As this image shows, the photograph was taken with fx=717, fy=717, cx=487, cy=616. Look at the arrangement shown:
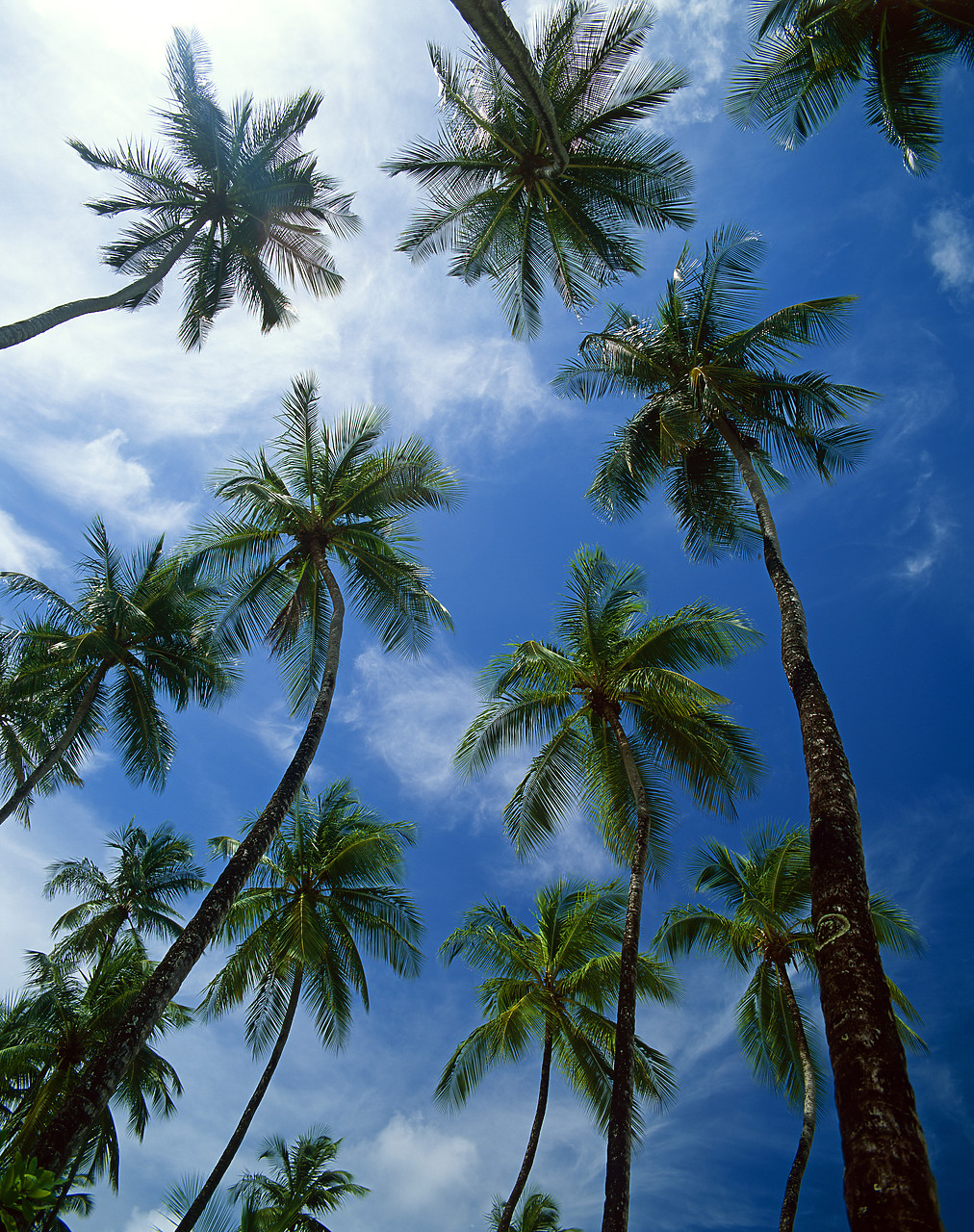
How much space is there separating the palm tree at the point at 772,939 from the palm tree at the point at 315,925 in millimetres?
6745

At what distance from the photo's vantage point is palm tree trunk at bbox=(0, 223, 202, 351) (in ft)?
Answer: 28.9

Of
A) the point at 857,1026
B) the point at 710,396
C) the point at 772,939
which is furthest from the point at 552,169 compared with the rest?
the point at 772,939

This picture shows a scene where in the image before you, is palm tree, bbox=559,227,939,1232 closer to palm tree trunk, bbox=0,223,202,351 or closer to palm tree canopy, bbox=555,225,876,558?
palm tree canopy, bbox=555,225,876,558

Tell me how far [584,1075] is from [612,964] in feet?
8.30

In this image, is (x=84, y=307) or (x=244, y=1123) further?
(x=244, y=1123)

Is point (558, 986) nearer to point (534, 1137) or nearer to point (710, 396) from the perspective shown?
point (534, 1137)

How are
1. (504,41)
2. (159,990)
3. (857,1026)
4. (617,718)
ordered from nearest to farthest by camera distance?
(857,1026) → (504,41) → (159,990) → (617,718)

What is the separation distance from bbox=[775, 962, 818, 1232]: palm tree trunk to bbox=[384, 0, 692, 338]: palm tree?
1531cm

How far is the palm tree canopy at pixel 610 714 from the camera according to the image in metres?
13.3

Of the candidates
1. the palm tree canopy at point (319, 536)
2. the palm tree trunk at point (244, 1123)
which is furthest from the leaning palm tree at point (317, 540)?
the palm tree trunk at point (244, 1123)

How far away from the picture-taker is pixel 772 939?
1605cm

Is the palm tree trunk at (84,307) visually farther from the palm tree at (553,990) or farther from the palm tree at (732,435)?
the palm tree at (553,990)

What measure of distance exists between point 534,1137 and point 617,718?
9437 millimetres

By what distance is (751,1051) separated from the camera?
16859 mm
